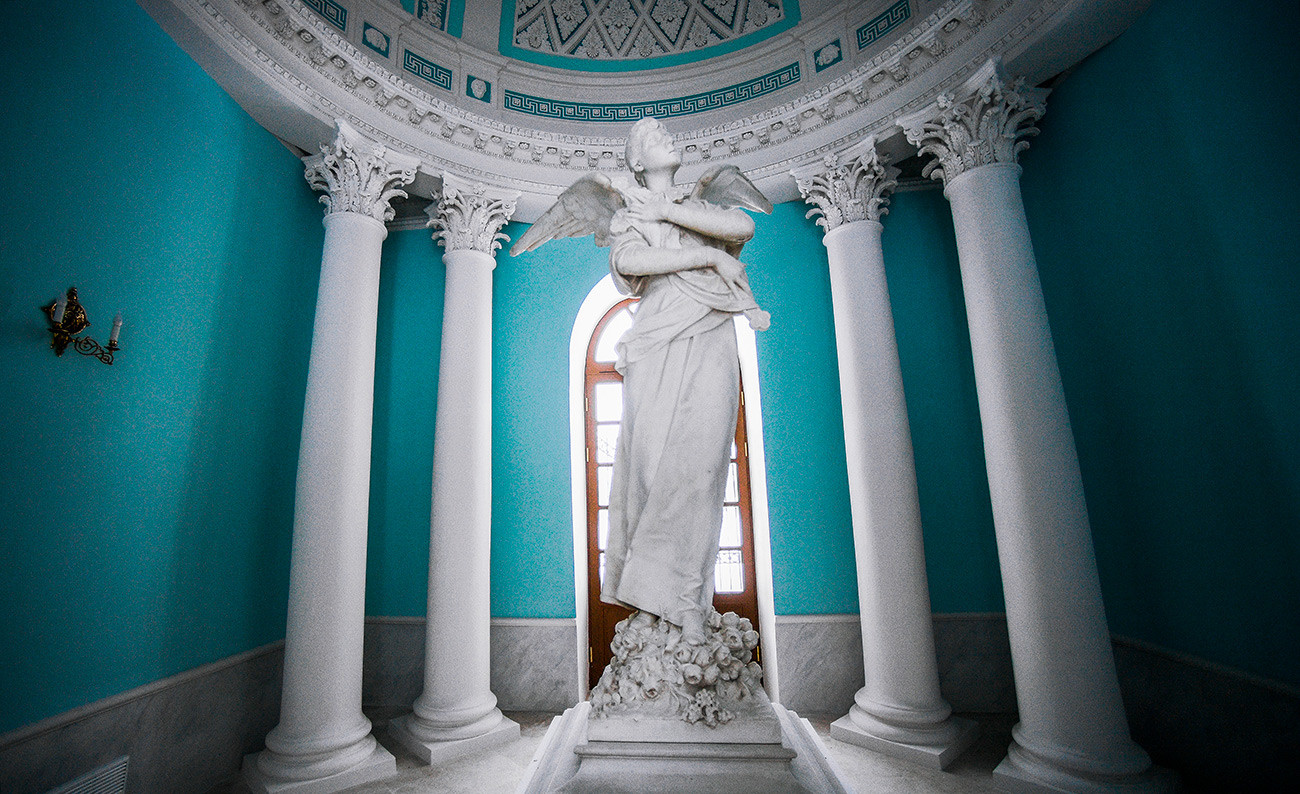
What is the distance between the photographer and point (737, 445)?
4.64 meters

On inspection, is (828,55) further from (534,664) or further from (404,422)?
(534,664)

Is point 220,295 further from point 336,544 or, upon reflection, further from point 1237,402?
point 1237,402

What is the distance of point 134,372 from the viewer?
8.79ft

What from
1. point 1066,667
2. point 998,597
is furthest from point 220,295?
point 998,597

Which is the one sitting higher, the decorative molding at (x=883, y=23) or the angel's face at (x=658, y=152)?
the decorative molding at (x=883, y=23)

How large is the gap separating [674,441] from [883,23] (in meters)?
4.21

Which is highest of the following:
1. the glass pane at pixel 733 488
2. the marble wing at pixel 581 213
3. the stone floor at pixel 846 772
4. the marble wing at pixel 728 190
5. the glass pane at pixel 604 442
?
the marble wing at pixel 728 190

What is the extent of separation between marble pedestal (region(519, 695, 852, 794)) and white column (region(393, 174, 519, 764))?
2.28 m

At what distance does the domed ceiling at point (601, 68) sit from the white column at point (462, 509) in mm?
490

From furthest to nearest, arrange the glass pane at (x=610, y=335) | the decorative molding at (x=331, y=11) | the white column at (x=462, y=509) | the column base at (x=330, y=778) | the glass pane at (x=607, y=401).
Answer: the glass pane at (x=610, y=335) → the glass pane at (x=607, y=401) → the decorative molding at (x=331, y=11) → the white column at (x=462, y=509) → the column base at (x=330, y=778)

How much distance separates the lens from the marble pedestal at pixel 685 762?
1.39 m

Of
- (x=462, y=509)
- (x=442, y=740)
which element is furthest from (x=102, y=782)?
(x=462, y=509)

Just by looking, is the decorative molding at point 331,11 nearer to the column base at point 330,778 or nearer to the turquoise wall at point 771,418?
the turquoise wall at point 771,418

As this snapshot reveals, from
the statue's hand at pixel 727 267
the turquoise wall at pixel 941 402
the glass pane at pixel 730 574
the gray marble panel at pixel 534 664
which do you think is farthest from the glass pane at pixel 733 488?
the statue's hand at pixel 727 267
